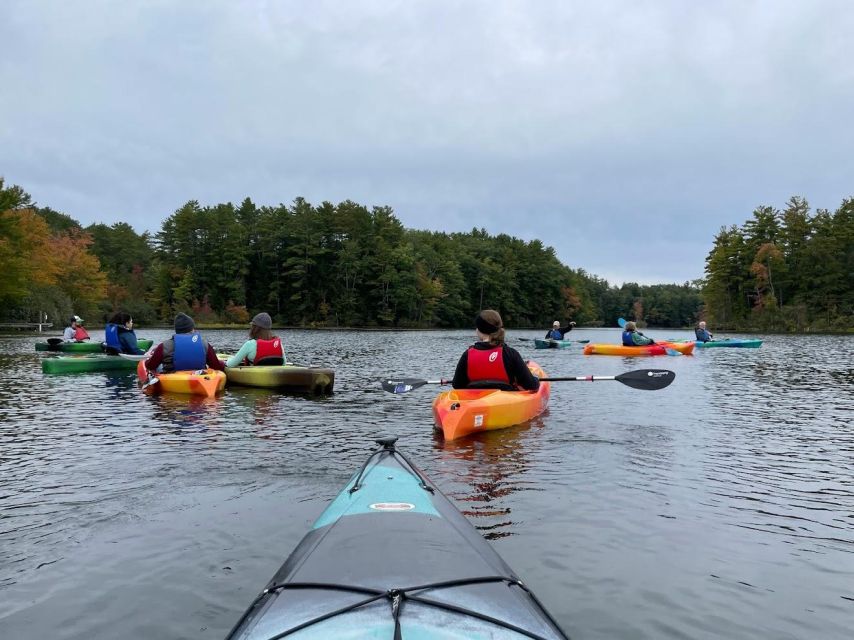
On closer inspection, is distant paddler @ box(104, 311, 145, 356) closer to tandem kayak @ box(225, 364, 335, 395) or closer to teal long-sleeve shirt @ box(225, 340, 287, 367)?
teal long-sleeve shirt @ box(225, 340, 287, 367)

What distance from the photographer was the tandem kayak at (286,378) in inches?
501

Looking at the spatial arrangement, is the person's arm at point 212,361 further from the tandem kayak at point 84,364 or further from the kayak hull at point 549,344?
the kayak hull at point 549,344

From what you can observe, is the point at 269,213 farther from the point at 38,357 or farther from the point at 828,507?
the point at 828,507

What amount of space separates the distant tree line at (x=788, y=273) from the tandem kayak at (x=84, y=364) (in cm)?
6310

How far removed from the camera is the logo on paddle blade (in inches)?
142

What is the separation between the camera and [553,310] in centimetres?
9750

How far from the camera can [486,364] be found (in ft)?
29.7

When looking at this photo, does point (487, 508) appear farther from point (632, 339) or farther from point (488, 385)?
point (632, 339)

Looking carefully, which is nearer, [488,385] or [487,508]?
[487,508]

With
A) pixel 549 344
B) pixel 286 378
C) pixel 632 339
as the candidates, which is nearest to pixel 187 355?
pixel 286 378

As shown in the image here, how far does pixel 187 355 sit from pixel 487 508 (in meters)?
9.00

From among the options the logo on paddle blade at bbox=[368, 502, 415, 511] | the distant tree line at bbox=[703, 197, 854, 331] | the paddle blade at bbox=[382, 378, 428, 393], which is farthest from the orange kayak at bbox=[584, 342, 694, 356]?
the distant tree line at bbox=[703, 197, 854, 331]

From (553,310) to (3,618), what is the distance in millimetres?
96825

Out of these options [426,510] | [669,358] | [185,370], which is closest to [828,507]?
[426,510]
